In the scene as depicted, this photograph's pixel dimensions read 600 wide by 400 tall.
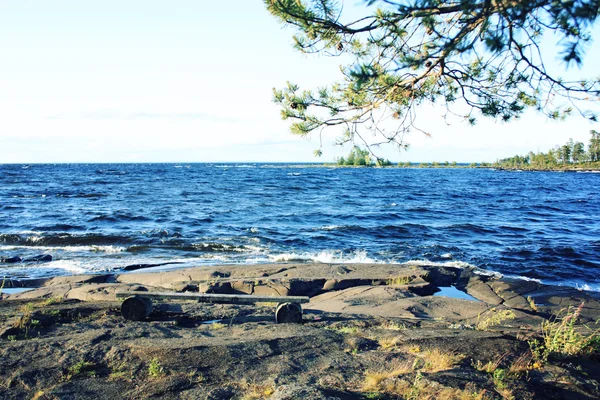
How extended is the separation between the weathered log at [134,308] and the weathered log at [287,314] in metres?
2.04

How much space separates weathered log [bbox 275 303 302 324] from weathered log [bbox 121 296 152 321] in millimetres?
2041

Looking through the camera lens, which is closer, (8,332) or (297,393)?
(297,393)

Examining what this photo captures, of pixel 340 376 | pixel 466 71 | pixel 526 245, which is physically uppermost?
pixel 466 71

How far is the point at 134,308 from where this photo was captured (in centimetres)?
654

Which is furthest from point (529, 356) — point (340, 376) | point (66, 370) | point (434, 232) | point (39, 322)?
point (434, 232)

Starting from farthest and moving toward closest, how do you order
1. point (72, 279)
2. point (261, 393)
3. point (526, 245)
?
point (526, 245) < point (72, 279) < point (261, 393)

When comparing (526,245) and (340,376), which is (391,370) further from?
(526,245)

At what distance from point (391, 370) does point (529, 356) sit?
6.00 feet

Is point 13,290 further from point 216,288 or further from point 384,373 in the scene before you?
point 384,373

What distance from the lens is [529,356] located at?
16.7ft

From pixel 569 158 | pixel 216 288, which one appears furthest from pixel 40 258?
pixel 569 158

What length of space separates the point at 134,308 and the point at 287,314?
2.33m

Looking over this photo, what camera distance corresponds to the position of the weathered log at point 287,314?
6.70 m

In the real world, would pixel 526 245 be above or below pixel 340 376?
below
